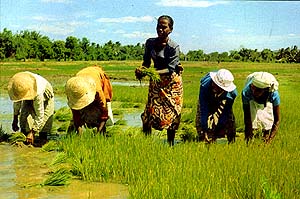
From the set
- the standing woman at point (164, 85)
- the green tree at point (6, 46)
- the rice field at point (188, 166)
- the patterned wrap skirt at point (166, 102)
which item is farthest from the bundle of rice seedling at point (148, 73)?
the green tree at point (6, 46)

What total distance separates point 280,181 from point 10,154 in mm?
3120

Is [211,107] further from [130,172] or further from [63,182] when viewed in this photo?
[63,182]

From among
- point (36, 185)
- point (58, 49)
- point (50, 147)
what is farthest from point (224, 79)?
point (58, 49)

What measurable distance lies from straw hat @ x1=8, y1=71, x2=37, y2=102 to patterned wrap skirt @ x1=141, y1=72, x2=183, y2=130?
136cm

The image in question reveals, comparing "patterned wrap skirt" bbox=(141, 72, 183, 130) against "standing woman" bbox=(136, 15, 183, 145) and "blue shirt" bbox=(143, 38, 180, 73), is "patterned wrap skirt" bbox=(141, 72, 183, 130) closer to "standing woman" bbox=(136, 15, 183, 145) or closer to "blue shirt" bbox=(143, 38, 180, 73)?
"standing woman" bbox=(136, 15, 183, 145)

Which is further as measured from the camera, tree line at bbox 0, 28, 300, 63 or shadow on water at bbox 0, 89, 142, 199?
tree line at bbox 0, 28, 300, 63

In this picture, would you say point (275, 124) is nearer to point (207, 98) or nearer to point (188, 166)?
point (207, 98)

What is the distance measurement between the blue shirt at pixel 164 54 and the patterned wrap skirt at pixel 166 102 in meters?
0.13

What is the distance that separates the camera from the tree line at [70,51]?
171 ft

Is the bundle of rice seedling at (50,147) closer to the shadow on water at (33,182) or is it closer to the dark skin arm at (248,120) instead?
the shadow on water at (33,182)

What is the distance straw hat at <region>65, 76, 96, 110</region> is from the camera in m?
4.90

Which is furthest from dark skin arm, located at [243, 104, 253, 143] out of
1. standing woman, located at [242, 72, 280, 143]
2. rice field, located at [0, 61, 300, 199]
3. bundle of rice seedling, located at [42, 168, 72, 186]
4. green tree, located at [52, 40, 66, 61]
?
green tree, located at [52, 40, 66, 61]

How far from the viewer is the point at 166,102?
17.1ft

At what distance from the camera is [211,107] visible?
4855mm
